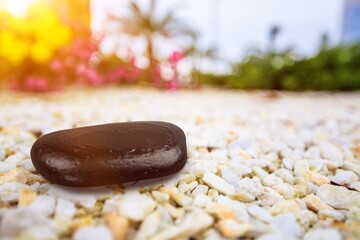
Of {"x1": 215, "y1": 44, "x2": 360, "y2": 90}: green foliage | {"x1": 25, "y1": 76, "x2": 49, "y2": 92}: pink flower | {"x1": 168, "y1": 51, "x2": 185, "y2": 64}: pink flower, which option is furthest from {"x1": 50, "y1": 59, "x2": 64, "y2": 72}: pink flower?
{"x1": 215, "y1": 44, "x2": 360, "y2": 90}: green foliage

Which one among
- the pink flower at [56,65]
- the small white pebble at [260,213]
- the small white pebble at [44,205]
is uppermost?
the pink flower at [56,65]

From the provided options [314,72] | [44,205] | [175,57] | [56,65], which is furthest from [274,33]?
[44,205]

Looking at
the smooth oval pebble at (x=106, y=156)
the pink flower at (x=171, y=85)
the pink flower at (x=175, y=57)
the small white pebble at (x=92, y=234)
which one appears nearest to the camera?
the small white pebble at (x=92, y=234)

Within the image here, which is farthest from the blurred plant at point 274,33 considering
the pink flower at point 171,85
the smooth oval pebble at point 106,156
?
the smooth oval pebble at point 106,156

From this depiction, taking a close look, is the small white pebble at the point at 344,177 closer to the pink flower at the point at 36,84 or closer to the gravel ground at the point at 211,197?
the gravel ground at the point at 211,197

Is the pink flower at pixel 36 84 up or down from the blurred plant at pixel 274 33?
down

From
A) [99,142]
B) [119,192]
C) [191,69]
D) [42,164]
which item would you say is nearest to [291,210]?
[119,192]

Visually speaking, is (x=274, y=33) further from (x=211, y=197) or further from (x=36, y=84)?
(x=211, y=197)
